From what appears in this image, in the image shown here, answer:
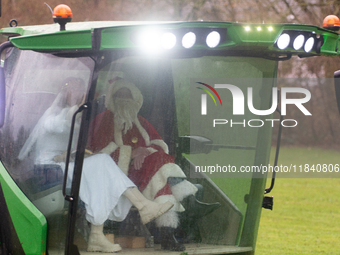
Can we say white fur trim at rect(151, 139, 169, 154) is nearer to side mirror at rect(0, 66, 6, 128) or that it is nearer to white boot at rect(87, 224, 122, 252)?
white boot at rect(87, 224, 122, 252)

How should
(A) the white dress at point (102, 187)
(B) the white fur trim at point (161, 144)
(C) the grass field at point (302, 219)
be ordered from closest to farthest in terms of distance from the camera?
(A) the white dress at point (102, 187) → (B) the white fur trim at point (161, 144) → (C) the grass field at point (302, 219)

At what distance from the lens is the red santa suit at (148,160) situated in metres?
3.11

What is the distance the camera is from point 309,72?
17203 millimetres

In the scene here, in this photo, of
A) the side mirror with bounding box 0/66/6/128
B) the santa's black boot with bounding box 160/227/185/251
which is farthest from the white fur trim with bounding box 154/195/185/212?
the side mirror with bounding box 0/66/6/128

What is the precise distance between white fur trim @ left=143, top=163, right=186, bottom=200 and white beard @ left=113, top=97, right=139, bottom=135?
36cm

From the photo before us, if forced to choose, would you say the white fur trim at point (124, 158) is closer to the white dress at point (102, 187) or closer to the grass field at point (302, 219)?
the white dress at point (102, 187)

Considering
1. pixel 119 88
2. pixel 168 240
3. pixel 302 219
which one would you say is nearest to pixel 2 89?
pixel 119 88

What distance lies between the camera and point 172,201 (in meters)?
3.12

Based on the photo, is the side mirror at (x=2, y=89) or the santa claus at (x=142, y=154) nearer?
the santa claus at (x=142, y=154)

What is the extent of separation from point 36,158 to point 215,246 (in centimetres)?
132

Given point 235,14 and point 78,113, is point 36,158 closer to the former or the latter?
point 78,113

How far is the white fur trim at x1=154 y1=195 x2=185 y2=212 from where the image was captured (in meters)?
3.10

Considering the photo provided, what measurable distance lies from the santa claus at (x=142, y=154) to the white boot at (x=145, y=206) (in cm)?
3

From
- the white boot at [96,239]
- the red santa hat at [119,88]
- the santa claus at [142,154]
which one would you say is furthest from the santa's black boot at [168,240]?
the red santa hat at [119,88]
